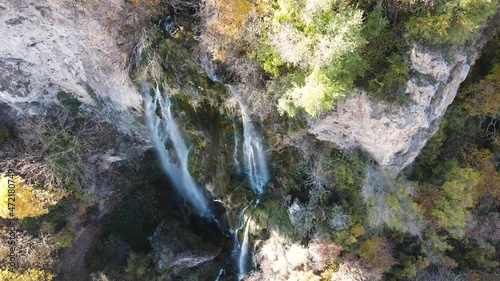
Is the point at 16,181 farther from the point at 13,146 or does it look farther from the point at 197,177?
the point at 197,177

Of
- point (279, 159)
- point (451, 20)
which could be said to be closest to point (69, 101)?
point (279, 159)

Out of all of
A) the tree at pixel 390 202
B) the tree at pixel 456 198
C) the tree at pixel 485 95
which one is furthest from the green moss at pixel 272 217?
the tree at pixel 485 95

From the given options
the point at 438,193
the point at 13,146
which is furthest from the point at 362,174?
the point at 13,146

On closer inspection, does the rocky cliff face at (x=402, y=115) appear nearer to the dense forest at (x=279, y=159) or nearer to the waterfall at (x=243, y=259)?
the dense forest at (x=279, y=159)

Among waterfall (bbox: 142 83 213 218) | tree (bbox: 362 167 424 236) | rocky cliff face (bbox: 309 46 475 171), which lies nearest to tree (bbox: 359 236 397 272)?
tree (bbox: 362 167 424 236)

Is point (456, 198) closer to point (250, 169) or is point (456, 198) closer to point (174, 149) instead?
point (250, 169)
